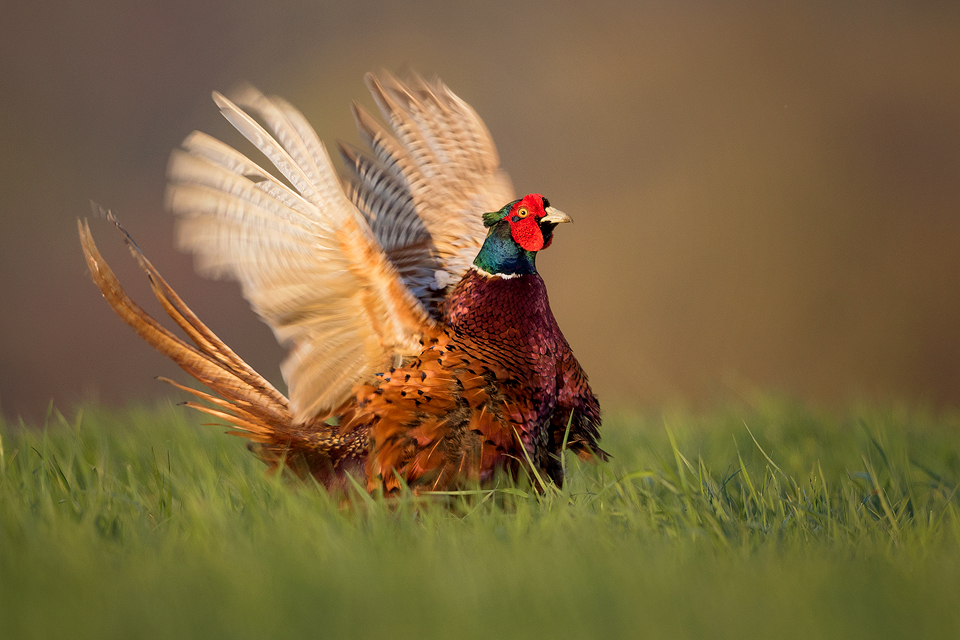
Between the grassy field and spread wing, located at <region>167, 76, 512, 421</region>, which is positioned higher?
spread wing, located at <region>167, 76, 512, 421</region>

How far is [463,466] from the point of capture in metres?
2.17

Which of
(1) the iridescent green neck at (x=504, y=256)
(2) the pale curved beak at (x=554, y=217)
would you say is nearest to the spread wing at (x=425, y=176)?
(1) the iridescent green neck at (x=504, y=256)

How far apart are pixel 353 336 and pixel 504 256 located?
538 mm

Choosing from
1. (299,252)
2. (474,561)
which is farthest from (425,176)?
(474,561)

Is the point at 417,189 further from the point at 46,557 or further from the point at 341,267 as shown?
the point at 46,557

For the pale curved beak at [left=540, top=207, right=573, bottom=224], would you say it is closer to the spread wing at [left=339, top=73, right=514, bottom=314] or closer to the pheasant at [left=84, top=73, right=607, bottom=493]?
the pheasant at [left=84, top=73, right=607, bottom=493]

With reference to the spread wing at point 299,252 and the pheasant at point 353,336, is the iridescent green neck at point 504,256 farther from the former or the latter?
the spread wing at point 299,252

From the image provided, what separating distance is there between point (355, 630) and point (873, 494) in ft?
5.49

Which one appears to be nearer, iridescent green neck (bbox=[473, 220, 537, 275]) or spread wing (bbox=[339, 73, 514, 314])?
iridescent green neck (bbox=[473, 220, 537, 275])

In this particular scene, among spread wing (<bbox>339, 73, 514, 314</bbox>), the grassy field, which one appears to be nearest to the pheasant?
the grassy field

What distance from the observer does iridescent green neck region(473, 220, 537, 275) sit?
2482 mm

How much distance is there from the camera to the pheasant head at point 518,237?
249 cm

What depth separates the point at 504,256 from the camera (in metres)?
2.49

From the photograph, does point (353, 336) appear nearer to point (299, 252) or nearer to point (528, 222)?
point (299, 252)
